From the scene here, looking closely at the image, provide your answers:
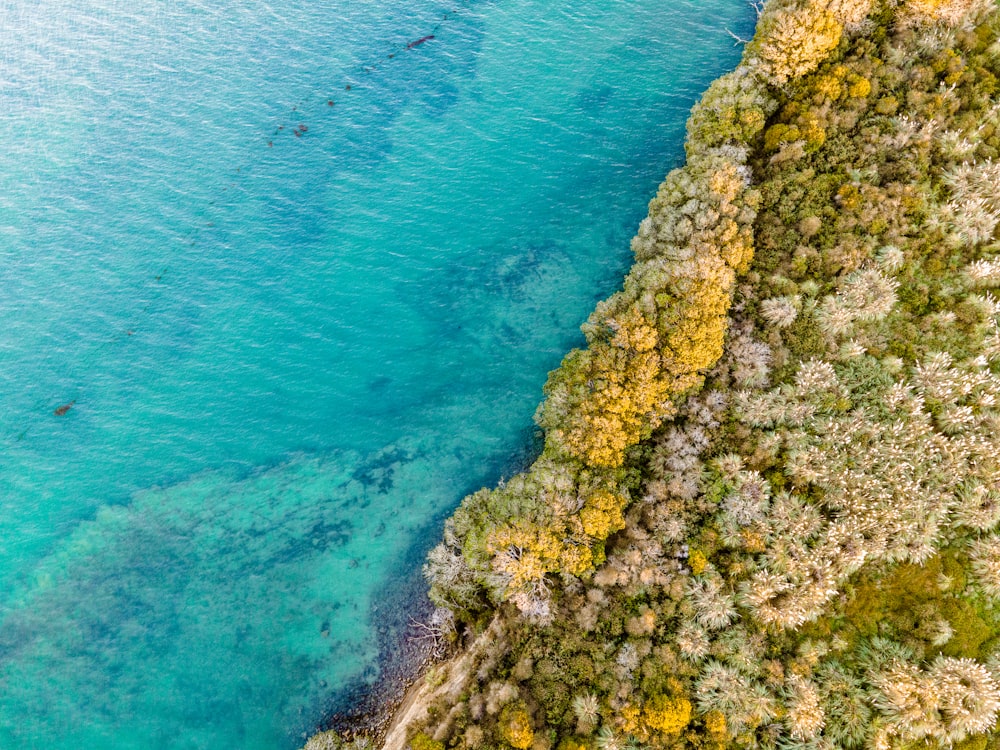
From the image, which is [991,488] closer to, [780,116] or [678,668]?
[678,668]

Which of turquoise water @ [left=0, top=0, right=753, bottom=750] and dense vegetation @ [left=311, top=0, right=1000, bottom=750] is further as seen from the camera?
turquoise water @ [left=0, top=0, right=753, bottom=750]

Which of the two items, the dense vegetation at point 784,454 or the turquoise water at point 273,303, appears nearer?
the dense vegetation at point 784,454

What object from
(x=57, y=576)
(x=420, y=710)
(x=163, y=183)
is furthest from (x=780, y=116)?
(x=57, y=576)

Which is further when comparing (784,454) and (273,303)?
(273,303)
